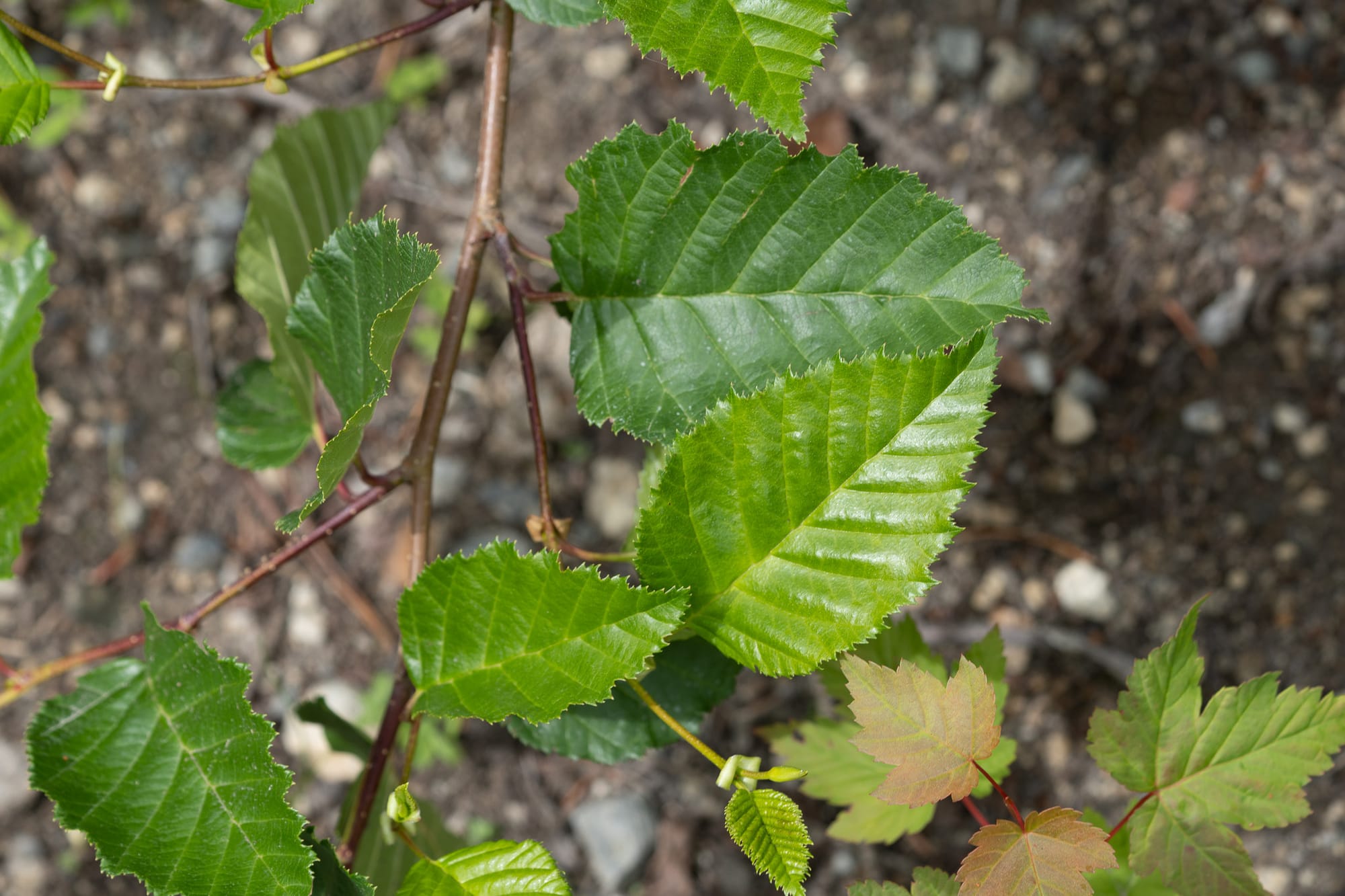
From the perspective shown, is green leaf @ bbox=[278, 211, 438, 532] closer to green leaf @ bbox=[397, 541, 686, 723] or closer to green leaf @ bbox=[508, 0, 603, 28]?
green leaf @ bbox=[397, 541, 686, 723]

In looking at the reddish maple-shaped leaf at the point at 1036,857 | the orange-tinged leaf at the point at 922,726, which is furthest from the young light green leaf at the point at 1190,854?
the orange-tinged leaf at the point at 922,726

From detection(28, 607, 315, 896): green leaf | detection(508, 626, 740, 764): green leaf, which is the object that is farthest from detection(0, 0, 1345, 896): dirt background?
detection(28, 607, 315, 896): green leaf

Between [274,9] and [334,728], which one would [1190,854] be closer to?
[334,728]

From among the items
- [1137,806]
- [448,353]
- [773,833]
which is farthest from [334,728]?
[1137,806]

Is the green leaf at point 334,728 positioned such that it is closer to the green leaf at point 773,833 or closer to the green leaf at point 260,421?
the green leaf at point 260,421

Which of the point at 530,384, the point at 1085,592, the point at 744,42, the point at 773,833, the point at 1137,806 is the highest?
the point at 744,42
